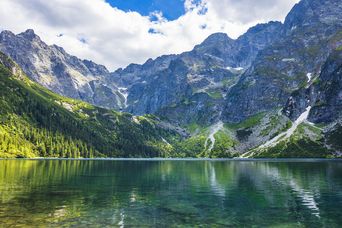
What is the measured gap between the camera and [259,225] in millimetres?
44688

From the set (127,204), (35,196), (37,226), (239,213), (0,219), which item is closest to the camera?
(37,226)

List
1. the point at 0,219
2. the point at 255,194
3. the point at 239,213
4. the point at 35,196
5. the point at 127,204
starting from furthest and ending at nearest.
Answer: the point at 255,194, the point at 35,196, the point at 127,204, the point at 239,213, the point at 0,219

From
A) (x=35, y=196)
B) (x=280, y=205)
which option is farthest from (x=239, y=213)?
(x=35, y=196)

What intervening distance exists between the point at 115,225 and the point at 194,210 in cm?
1635

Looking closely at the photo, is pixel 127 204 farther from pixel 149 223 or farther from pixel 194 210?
pixel 149 223

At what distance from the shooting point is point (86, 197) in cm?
6775

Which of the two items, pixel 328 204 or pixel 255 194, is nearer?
pixel 328 204

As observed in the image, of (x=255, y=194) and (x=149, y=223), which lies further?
(x=255, y=194)

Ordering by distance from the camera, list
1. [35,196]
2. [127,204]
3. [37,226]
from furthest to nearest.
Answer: [35,196]
[127,204]
[37,226]

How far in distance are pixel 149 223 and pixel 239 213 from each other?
51.3 feet

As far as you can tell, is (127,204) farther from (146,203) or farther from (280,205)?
(280,205)

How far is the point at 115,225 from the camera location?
4306 centimetres

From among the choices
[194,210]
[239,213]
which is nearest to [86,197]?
[194,210]

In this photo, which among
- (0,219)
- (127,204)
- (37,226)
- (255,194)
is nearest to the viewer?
(37,226)
